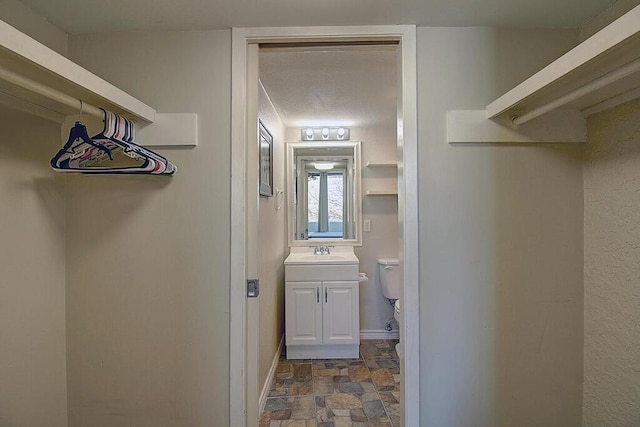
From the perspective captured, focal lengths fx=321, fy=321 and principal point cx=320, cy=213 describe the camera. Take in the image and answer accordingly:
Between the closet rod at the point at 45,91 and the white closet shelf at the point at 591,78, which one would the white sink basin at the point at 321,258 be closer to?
the white closet shelf at the point at 591,78

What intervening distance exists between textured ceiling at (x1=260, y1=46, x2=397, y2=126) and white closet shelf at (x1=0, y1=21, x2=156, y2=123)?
63 cm

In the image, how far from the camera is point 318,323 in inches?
107

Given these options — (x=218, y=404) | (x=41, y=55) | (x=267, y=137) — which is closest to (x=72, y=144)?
(x=41, y=55)

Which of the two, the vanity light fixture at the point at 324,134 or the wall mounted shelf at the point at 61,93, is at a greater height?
the vanity light fixture at the point at 324,134

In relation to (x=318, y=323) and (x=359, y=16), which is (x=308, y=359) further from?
(x=359, y=16)

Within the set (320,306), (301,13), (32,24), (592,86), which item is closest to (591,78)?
(592,86)

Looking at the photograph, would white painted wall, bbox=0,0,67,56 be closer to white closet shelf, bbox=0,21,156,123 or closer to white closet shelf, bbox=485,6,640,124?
white closet shelf, bbox=0,21,156,123

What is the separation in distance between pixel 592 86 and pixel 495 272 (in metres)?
0.71

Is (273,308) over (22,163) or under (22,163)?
under

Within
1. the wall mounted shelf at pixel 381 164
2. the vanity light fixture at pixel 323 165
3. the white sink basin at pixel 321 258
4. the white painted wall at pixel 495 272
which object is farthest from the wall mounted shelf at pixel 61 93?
the wall mounted shelf at pixel 381 164

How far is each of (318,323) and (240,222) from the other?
1.69 meters

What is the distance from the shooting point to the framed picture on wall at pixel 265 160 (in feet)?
6.75

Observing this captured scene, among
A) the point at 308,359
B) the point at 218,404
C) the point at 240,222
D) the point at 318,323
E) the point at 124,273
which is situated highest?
the point at 240,222

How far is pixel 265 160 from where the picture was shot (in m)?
2.22
